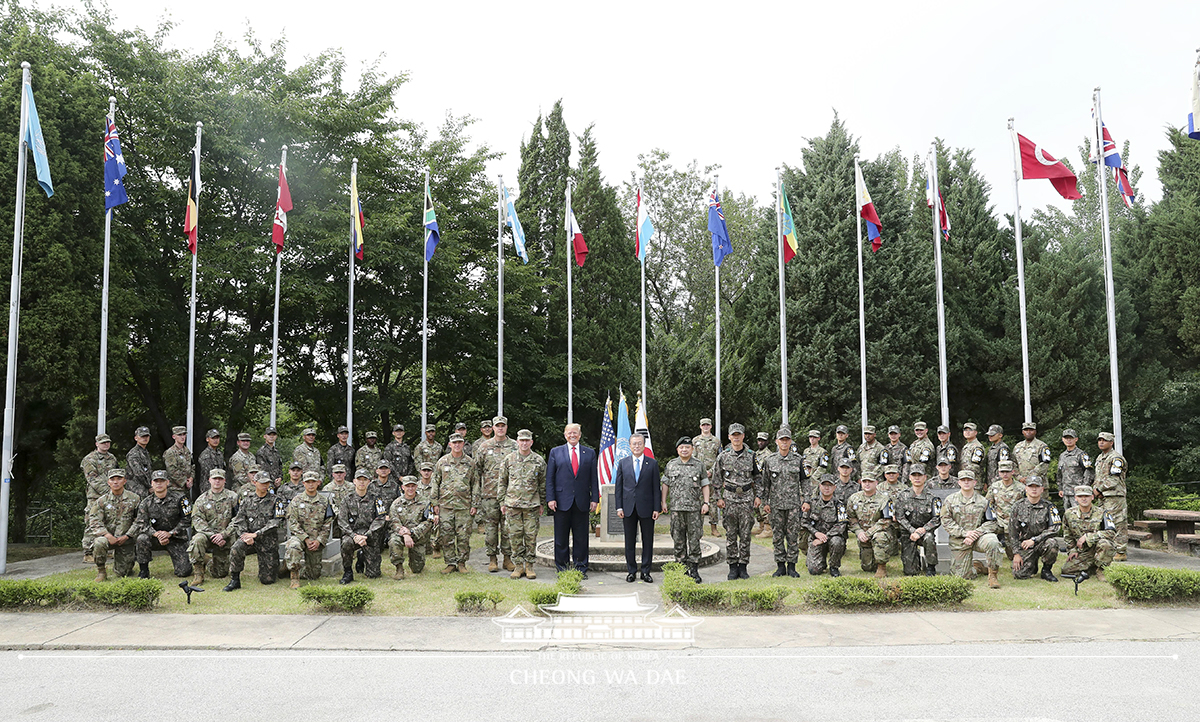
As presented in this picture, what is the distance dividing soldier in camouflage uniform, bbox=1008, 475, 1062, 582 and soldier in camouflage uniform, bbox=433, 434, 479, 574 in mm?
7151

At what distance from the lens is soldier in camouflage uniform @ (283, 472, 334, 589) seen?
966 cm

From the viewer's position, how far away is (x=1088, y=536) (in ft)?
30.8

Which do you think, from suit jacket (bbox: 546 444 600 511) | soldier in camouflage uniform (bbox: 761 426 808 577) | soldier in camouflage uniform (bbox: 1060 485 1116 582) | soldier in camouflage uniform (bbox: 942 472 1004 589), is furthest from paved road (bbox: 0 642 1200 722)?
soldier in camouflage uniform (bbox: 761 426 808 577)

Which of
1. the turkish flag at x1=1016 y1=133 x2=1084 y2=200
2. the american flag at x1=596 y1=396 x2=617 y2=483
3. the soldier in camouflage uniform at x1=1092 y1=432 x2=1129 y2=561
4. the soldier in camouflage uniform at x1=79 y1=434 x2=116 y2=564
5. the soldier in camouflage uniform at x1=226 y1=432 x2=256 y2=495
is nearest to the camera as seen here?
the soldier in camouflage uniform at x1=1092 y1=432 x2=1129 y2=561

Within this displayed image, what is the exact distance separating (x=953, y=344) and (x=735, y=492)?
12.2 metres

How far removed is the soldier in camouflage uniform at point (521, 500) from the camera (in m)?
10.1

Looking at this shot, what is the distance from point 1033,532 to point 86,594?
11.2 meters

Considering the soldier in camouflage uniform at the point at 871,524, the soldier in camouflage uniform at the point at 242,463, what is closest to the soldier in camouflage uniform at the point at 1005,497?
the soldier in camouflage uniform at the point at 871,524

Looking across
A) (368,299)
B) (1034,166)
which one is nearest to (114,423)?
(368,299)

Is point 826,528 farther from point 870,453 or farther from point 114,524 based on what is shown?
point 114,524

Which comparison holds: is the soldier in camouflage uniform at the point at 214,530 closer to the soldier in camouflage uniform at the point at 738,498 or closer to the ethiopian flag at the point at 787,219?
the soldier in camouflage uniform at the point at 738,498

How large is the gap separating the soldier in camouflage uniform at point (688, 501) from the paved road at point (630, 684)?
10.6 feet

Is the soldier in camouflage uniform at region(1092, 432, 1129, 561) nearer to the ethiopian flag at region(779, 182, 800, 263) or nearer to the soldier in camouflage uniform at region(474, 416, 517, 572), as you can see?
the ethiopian flag at region(779, 182, 800, 263)

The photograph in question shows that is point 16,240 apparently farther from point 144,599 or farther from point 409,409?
point 409,409
